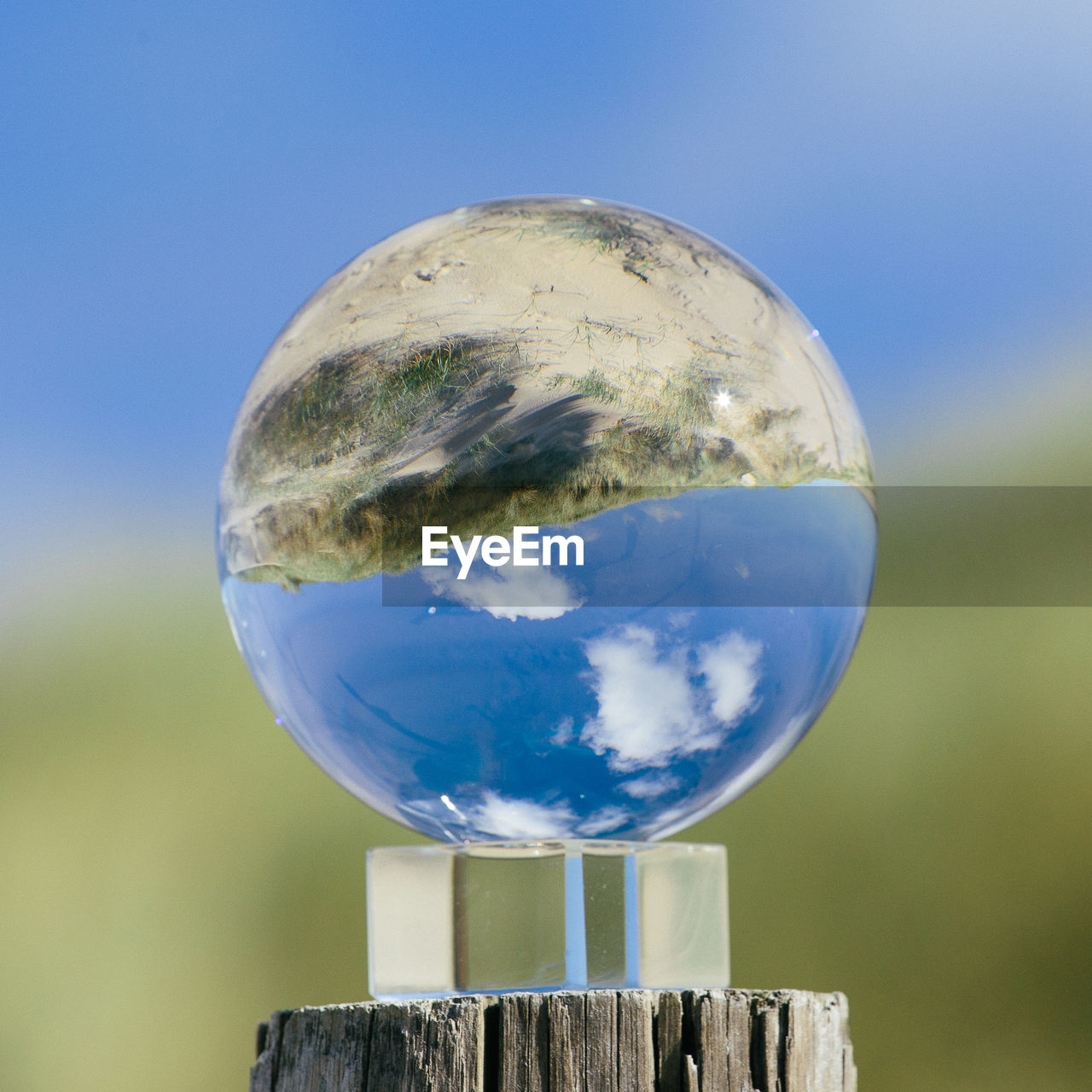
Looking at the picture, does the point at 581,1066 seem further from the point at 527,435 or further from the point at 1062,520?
the point at 1062,520

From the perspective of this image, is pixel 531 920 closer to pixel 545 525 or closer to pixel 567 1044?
pixel 567 1044

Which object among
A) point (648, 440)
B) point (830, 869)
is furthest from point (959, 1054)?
point (648, 440)

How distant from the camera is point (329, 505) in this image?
1364 millimetres

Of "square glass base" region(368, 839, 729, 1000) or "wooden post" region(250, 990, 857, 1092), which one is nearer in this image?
"wooden post" region(250, 990, 857, 1092)

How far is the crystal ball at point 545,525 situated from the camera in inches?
51.6

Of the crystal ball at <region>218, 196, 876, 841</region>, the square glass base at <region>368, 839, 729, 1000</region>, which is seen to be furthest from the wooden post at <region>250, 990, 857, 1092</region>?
the crystal ball at <region>218, 196, 876, 841</region>

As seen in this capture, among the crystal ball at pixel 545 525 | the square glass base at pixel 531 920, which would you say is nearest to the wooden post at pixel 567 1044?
the square glass base at pixel 531 920

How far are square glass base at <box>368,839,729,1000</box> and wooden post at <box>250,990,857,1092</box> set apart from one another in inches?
3.2

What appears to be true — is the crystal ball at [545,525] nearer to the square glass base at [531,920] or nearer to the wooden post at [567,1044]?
the square glass base at [531,920]

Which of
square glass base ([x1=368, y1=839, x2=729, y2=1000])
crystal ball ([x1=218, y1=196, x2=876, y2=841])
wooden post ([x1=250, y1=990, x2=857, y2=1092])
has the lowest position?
wooden post ([x1=250, y1=990, x2=857, y2=1092])

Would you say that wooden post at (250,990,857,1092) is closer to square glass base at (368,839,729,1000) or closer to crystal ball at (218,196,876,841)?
square glass base at (368,839,729,1000)

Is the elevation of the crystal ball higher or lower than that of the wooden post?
higher

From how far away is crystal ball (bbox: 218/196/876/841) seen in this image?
4.30ft

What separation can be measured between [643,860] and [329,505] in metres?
0.58
